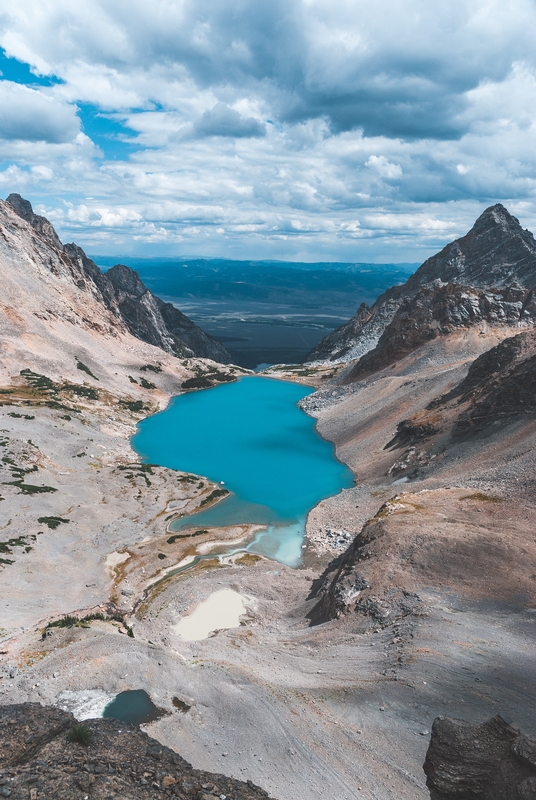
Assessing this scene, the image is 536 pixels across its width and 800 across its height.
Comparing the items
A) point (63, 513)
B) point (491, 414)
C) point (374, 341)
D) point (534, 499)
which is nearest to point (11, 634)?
point (63, 513)

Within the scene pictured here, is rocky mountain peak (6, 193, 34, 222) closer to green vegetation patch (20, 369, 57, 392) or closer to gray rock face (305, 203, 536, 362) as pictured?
green vegetation patch (20, 369, 57, 392)

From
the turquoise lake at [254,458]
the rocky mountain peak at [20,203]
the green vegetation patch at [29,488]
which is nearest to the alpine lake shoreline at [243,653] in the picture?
the green vegetation patch at [29,488]

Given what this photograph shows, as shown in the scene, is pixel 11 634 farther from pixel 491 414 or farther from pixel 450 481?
pixel 491 414

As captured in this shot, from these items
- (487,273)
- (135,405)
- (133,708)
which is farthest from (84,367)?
(487,273)

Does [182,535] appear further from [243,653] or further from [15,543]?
[243,653]

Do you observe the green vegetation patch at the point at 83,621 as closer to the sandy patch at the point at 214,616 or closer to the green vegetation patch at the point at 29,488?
the sandy patch at the point at 214,616

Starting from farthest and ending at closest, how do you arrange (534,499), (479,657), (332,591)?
1. (534,499)
2. (332,591)
3. (479,657)

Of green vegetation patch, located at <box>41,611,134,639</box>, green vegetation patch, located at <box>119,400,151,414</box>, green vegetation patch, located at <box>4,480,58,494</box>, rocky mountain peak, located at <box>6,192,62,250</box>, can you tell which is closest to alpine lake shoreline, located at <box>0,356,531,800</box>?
Answer: green vegetation patch, located at <box>41,611,134,639</box>
